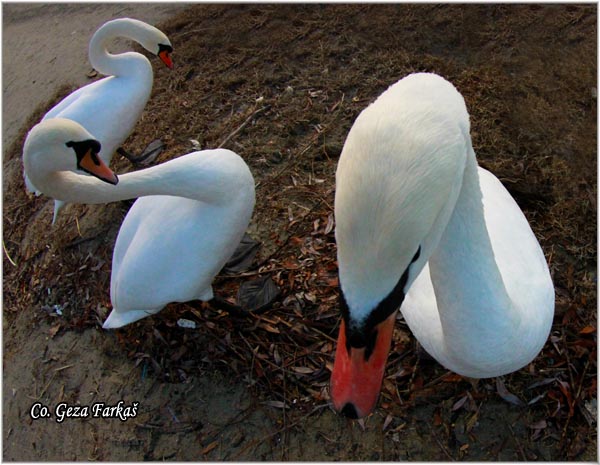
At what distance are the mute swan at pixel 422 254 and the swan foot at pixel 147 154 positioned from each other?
2.34m

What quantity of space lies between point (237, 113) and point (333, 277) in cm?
158

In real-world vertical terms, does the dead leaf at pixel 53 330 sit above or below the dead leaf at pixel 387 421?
above

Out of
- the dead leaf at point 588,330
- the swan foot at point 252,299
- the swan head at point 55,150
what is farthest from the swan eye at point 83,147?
the dead leaf at point 588,330

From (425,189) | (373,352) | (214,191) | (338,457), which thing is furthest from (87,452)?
(425,189)

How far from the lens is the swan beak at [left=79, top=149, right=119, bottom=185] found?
6.38 ft

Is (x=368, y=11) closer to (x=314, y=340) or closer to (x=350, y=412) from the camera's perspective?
(x=314, y=340)

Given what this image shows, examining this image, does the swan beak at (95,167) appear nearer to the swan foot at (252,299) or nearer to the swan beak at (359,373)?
the swan foot at (252,299)

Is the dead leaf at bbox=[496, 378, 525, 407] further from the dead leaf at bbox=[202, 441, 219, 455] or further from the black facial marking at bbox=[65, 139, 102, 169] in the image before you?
the black facial marking at bbox=[65, 139, 102, 169]

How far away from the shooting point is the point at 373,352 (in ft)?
3.92

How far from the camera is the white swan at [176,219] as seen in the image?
81.9 inches

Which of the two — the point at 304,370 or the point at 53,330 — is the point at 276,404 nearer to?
the point at 304,370

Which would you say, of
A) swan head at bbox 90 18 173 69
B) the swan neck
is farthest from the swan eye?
swan head at bbox 90 18 173 69

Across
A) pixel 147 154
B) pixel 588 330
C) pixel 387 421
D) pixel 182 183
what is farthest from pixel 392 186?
pixel 147 154

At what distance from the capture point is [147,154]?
3406mm
